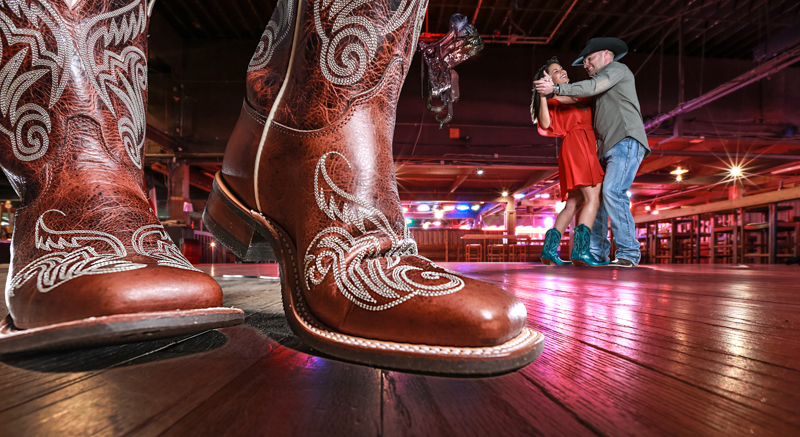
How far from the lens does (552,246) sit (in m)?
2.70

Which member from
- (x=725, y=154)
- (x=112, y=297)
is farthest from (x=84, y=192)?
(x=725, y=154)

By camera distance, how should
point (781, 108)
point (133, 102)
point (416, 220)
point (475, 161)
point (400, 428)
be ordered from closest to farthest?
point (400, 428), point (133, 102), point (781, 108), point (475, 161), point (416, 220)

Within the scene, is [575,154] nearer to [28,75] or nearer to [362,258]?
[362,258]

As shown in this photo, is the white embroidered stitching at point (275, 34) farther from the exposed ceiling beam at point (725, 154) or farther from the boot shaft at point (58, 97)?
the exposed ceiling beam at point (725, 154)

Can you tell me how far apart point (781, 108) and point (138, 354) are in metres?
8.72

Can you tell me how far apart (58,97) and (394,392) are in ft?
2.00

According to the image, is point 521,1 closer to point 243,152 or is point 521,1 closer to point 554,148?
point 554,148

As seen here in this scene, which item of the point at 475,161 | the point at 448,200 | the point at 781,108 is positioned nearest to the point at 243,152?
the point at 475,161

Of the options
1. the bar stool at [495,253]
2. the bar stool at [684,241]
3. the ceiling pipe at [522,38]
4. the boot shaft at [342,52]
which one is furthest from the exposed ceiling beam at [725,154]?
the boot shaft at [342,52]

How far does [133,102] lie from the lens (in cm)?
61

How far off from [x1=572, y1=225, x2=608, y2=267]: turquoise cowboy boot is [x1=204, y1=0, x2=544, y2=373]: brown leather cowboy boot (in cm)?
221

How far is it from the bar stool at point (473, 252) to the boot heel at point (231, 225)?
365 inches

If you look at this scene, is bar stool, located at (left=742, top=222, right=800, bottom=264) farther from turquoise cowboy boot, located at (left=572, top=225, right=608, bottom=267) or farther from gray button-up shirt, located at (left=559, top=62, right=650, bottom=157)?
gray button-up shirt, located at (left=559, top=62, right=650, bottom=157)

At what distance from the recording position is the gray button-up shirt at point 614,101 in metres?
2.21
